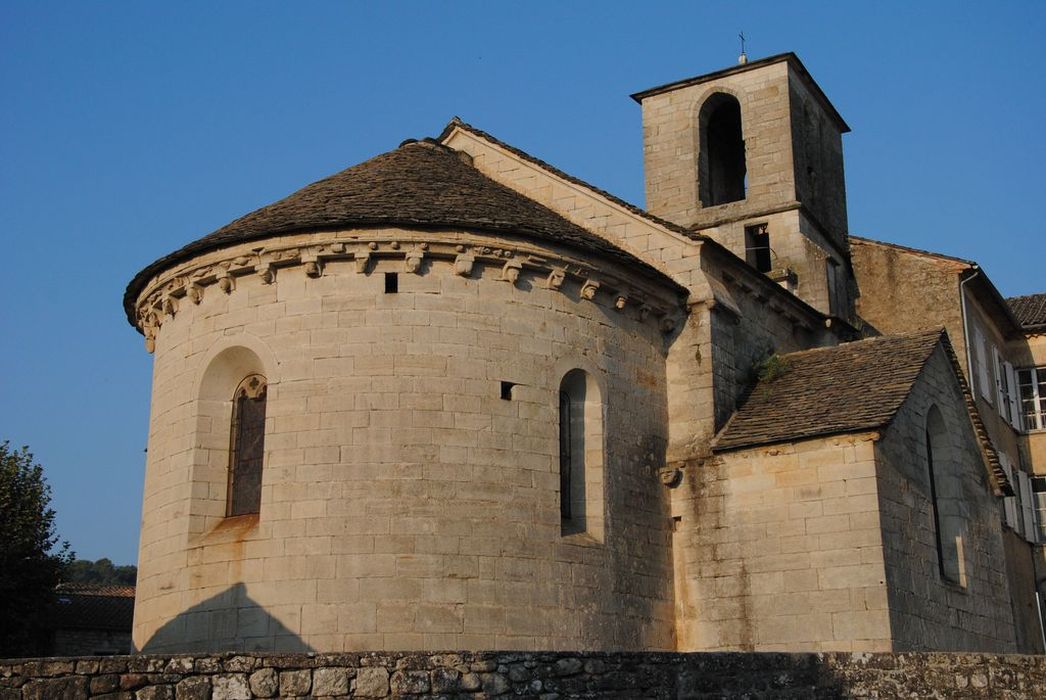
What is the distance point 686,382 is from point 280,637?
23.1 feet

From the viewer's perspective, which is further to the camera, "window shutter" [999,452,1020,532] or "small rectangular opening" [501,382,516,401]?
"window shutter" [999,452,1020,532]

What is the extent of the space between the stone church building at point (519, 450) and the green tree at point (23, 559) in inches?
500

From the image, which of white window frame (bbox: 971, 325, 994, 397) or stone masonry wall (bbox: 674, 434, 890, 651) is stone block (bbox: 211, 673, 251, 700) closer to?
stone masonry wall (bbox: 674, 434, 890, 651)

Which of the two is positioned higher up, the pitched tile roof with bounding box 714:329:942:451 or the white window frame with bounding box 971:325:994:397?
the white window frame with bounding box 971:325:994:397

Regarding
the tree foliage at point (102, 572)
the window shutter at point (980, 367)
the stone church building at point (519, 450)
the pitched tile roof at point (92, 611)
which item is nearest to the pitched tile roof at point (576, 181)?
the stone church building at point (519, 450)

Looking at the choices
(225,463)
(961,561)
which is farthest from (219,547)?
(961,561)

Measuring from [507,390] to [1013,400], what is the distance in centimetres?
1742

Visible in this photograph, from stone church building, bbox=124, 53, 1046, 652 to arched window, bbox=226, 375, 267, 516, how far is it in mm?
42

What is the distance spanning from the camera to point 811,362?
18.4 m

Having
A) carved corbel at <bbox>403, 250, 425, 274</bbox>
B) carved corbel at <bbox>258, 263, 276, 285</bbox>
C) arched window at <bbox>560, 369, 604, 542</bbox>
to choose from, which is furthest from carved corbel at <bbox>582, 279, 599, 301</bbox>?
carved corbel at <bbox>258, 263, 276, 285</bbox>

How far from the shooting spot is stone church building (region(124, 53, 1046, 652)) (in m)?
13.8

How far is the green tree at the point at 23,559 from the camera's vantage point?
2709 centimetres

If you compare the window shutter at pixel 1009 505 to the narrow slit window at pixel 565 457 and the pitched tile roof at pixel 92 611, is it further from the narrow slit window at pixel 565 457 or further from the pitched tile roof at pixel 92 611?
the pitched tile roof at pixel 92 611

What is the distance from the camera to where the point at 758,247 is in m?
24.5
